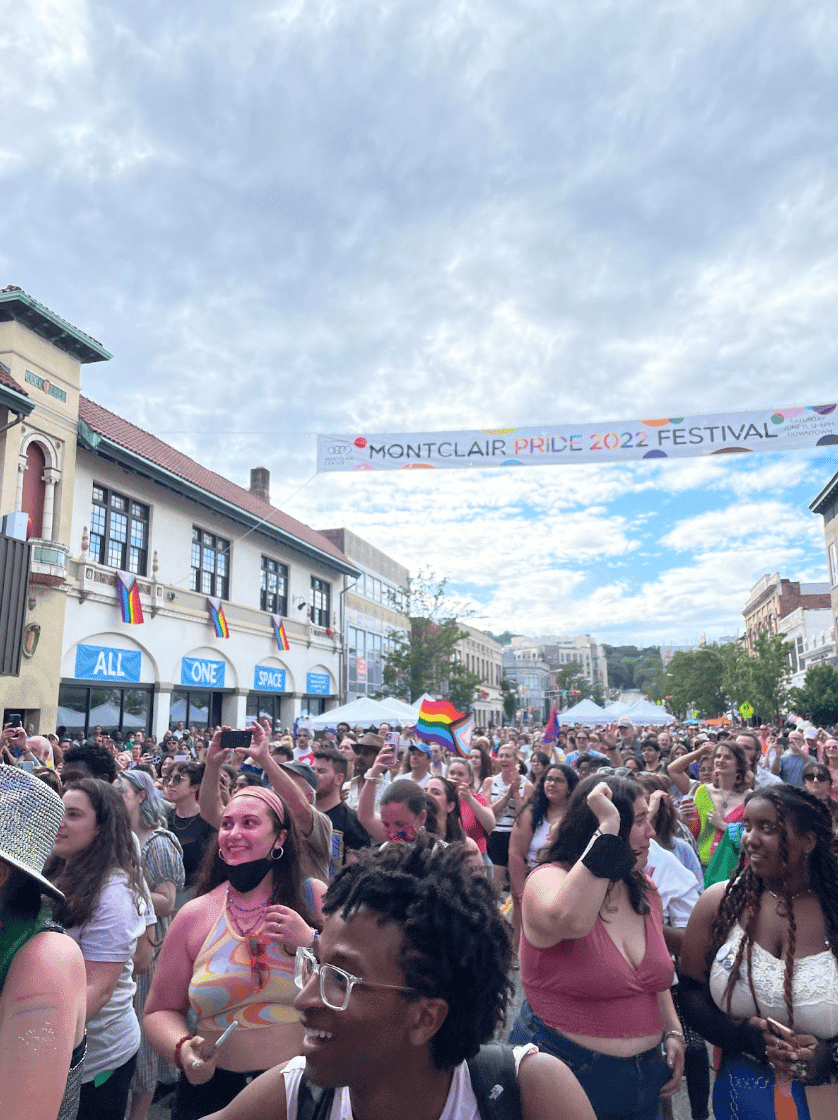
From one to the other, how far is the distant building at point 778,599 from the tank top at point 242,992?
71327 mm

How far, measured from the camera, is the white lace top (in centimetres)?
238

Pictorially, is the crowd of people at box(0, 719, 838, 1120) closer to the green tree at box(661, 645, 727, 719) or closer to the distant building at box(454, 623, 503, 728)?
the green tree at box(661, 645, 727, 719)

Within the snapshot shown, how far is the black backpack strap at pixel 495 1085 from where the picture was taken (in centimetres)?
154

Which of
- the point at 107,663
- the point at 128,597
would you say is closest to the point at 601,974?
the point at 107,663

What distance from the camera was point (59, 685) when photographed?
18031 millimetres

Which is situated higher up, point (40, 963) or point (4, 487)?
point (4, 487)

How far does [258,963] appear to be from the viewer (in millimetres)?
2574

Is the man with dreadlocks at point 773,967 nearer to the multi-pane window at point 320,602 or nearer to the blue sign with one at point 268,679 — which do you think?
the blue sign with one at point 268,679

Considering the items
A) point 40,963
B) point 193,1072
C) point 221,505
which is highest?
point 221,505

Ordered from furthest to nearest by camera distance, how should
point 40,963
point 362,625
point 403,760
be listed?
point 362,625 → point 403,760 → point 40,963

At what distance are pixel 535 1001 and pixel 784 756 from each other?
9.52 m

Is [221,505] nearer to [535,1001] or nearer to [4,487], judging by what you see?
[4,487]

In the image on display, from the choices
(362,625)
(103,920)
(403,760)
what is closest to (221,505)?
(362,625)

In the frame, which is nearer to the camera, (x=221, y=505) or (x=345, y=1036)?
(x=345, y=1036)
